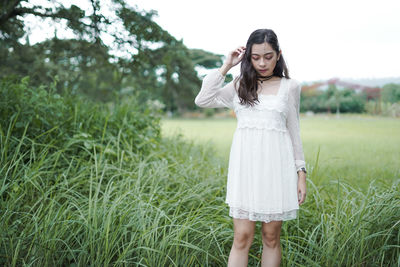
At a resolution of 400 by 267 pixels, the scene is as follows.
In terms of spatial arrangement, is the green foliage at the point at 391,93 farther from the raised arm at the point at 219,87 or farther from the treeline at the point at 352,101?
the raised arm at the point at 219,87

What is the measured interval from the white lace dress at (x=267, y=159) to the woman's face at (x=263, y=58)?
0.40 ft

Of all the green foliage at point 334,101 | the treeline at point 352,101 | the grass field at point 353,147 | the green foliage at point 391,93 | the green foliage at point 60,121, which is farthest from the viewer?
the green foliage at point 334,101

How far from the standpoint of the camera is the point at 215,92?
1.60 metres

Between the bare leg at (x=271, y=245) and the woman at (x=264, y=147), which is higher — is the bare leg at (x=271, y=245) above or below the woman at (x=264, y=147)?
below

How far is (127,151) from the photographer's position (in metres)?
2.97

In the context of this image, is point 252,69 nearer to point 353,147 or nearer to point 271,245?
point 271,245

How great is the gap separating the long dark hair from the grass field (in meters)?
1.48

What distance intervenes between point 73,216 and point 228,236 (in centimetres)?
102

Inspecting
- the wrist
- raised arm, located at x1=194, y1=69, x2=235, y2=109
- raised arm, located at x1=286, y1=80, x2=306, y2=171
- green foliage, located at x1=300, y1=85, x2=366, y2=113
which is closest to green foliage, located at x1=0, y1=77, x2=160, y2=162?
raised arm, located at x1=194, y1=69, x2=235, y2=109

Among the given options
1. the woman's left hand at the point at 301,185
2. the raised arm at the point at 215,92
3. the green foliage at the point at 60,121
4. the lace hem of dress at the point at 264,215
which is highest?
the raised arm at the point at 215,92

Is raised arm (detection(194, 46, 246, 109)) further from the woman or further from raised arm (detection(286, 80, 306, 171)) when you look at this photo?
raised arm (detection(286, 80, 306, 171))

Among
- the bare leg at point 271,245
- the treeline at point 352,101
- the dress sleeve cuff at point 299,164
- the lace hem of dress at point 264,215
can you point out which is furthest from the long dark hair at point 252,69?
the treeline at point 352,101

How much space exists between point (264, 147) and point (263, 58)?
1.42 ft

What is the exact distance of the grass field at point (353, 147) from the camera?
3125 mm
